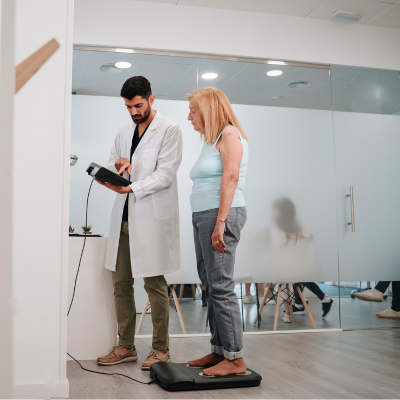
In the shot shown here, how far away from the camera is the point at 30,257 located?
1560 mm

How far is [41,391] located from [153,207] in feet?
3.41

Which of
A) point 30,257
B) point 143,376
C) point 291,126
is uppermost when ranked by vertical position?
point 291,126

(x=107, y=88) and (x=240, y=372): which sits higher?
(x=107, y=88)

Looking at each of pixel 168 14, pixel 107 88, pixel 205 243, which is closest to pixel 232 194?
pixel 205 243

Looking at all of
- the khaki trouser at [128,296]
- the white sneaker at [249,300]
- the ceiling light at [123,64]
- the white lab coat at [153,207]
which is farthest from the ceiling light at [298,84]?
the khaki trouser at [128,296]

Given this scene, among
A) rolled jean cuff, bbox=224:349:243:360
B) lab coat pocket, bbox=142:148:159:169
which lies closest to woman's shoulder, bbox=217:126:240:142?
lab coat pocket, bbox=142:148:159:169

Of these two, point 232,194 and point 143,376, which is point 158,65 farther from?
point 143,376

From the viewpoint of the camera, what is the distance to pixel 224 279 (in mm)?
1908

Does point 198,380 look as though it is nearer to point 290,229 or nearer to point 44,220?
point 44,220

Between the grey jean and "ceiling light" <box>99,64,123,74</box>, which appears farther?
"ceiling light" <box>99,64,123,74</box>

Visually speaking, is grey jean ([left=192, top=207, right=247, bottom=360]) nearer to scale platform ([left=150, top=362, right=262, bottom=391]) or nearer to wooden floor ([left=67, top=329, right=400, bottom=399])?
scale platform ([left=150, top=362, right=262, bottom=391])

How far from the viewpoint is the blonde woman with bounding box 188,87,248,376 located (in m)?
1.88

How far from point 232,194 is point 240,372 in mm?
806

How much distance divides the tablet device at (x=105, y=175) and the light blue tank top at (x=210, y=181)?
0.40 metres
